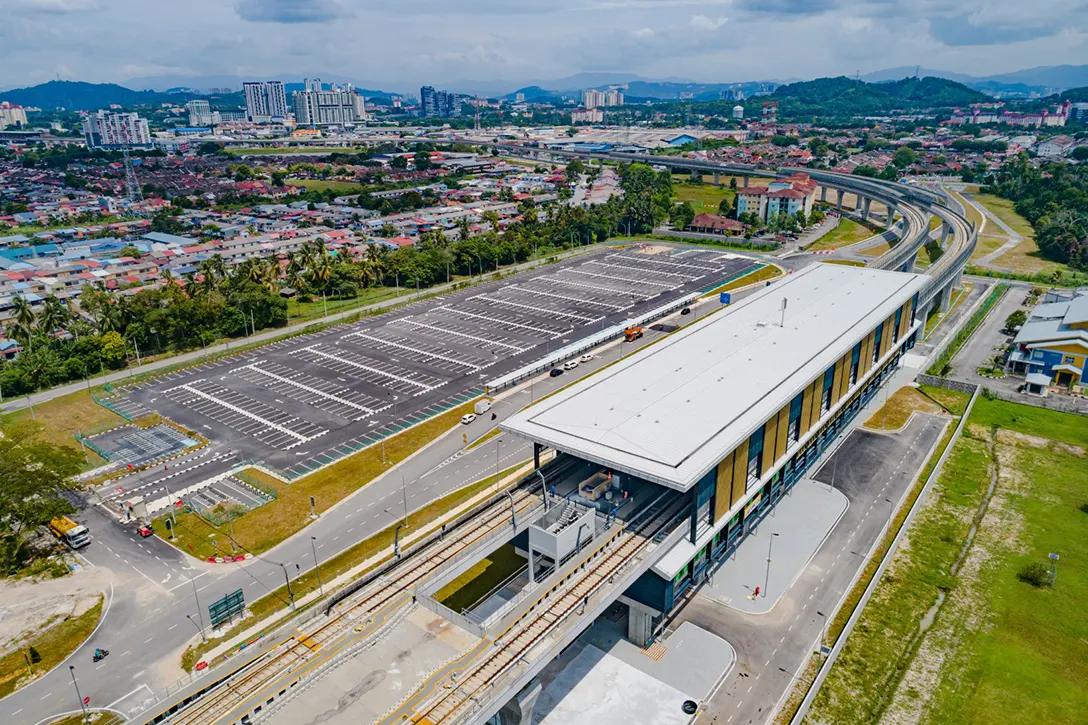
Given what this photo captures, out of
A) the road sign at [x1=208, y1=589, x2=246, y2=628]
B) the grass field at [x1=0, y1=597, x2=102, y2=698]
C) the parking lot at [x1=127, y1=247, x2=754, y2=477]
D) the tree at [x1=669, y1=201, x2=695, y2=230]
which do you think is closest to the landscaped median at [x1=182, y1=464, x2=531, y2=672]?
the road sign at [x1=208, y1=589, x2=246, y2=628]

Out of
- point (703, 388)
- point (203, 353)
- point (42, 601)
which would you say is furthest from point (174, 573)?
point (203, 353)

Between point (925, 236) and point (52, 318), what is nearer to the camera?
point (52, 318)

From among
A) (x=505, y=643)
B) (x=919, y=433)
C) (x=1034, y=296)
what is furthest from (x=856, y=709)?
(x=1034, y=296)

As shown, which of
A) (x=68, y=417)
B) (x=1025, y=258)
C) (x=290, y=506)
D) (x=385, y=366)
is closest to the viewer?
(x=290, y=506)

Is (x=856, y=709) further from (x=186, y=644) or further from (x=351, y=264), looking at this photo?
(x=351, y=264)

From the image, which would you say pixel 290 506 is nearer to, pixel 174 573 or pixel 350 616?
pixel 174 573

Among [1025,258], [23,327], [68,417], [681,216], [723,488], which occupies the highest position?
[681,216]

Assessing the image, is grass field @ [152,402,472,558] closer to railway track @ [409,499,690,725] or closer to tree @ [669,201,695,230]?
railway track @ [409,499,690,725]
